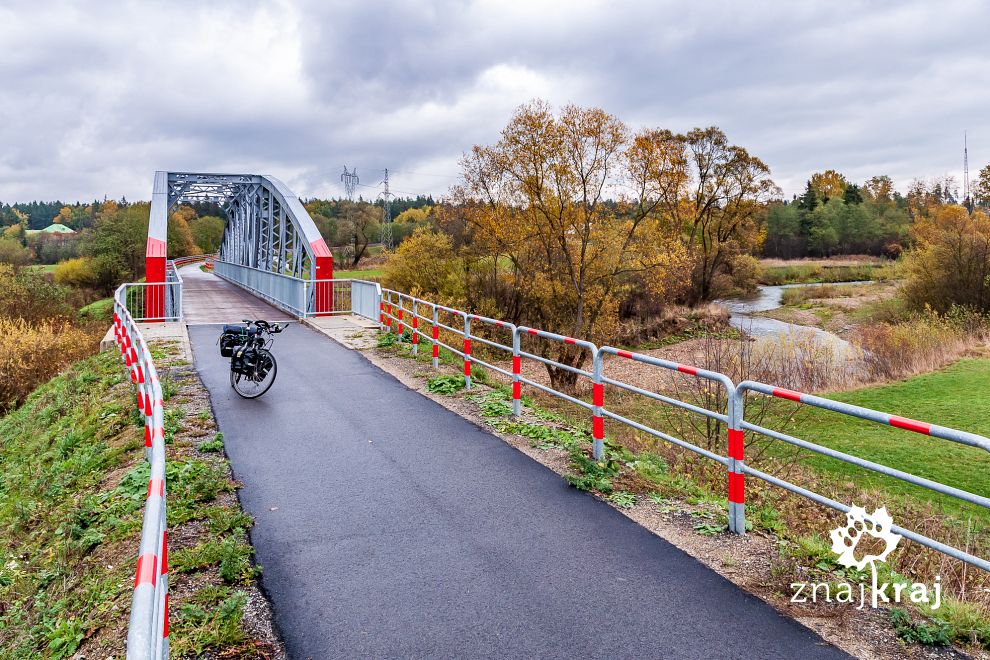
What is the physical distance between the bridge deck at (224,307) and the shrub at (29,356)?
10.1 feet

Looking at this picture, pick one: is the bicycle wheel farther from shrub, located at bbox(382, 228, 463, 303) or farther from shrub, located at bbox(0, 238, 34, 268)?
shrub, located at bbox(0, 238, 34, 268)

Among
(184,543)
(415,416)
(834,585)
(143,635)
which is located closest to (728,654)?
(834,585)

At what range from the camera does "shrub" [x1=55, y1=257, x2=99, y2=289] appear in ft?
146

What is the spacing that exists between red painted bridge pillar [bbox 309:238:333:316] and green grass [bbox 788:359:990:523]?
13.2m

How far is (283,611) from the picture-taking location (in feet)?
13.1

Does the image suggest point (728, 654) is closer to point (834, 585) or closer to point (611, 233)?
point (834, 585)

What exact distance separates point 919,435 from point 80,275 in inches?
1844

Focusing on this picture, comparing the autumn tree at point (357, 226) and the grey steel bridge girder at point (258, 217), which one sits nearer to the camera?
the grey steel bridge girder at point (258, 217)


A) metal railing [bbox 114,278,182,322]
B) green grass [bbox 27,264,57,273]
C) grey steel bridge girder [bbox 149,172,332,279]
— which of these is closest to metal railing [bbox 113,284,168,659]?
metal railing [bbox 114,278,182,322]

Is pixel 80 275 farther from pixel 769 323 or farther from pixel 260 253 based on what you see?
pixel 769 323

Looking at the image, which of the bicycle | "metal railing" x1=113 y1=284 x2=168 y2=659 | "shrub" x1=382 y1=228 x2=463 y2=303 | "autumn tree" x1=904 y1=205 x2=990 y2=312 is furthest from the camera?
"shrub" x1=382 y1=228 x2=463 y2=303

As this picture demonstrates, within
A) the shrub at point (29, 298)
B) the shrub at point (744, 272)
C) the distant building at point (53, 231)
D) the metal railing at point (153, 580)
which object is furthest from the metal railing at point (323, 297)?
the distant building at point (53, 231)

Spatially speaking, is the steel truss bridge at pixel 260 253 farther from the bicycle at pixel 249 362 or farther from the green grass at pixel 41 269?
the bicycle at pixel 249 362

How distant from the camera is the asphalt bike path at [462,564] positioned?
12.0 ft
